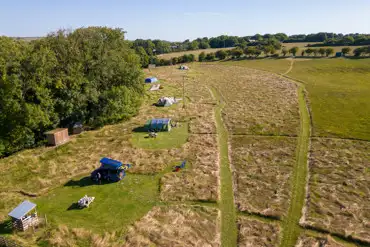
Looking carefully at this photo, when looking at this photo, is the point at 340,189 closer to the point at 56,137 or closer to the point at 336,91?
the point at 56,137

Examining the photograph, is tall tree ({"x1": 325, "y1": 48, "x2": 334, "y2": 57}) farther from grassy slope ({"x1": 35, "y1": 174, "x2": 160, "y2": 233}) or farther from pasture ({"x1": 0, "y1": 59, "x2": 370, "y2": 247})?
grassy slope ({"x1": 35, "y1": 174, "x2": 160, "y2": 233})

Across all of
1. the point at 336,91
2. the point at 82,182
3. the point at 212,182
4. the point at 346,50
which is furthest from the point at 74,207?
the point at 346,50

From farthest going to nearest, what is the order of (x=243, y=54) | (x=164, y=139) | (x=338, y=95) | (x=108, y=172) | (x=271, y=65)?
(x=243, y=54) → (x=271, y=65) → (x=338, y=95) → (x=164, y=139) → (x=108, y=172)

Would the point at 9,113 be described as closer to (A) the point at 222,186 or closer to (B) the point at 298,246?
(A) the point at 222,186

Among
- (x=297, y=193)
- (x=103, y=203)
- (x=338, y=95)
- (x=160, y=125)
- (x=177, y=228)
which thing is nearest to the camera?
(x=177, y=228)

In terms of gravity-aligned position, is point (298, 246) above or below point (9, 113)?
below

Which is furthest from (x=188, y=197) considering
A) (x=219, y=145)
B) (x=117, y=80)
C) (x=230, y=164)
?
(x=117, y=80)
